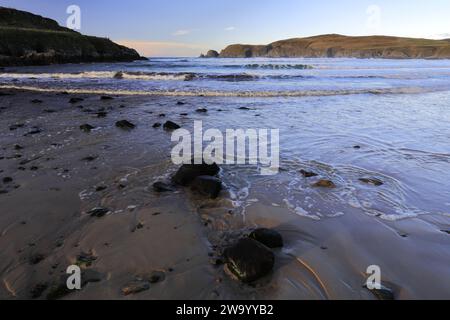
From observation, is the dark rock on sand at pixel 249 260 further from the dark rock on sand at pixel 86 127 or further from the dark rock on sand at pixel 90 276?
the dark rock on sand at pixel 86 127

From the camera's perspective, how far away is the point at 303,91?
1878cm

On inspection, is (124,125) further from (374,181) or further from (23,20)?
(23,20)

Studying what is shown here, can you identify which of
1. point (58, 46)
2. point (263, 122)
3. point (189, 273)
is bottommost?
point (189, 273)

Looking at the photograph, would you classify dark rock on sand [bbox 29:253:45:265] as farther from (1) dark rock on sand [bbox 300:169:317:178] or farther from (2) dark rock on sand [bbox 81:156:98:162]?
(1) dark rock on sand [bbox 300:169:317:178]

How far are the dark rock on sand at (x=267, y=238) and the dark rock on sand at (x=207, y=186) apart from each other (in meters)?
1.37

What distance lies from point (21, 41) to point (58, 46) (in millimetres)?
5872

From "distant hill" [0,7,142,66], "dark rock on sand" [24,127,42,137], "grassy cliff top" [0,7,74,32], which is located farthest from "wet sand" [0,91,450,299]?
"grassy cliff top" [0,7,74,32]

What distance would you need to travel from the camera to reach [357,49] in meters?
116

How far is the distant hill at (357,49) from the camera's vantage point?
327 ft

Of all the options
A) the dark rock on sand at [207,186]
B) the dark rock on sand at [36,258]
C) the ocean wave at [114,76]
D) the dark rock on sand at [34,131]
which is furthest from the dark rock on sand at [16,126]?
the ocean wave at [114,76]

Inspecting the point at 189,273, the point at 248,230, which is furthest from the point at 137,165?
the point at 189,273

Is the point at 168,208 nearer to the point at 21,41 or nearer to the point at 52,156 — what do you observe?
the point at 52,156

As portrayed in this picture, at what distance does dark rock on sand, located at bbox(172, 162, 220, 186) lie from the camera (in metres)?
5.69

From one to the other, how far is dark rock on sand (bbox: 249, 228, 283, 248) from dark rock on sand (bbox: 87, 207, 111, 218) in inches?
80.5
